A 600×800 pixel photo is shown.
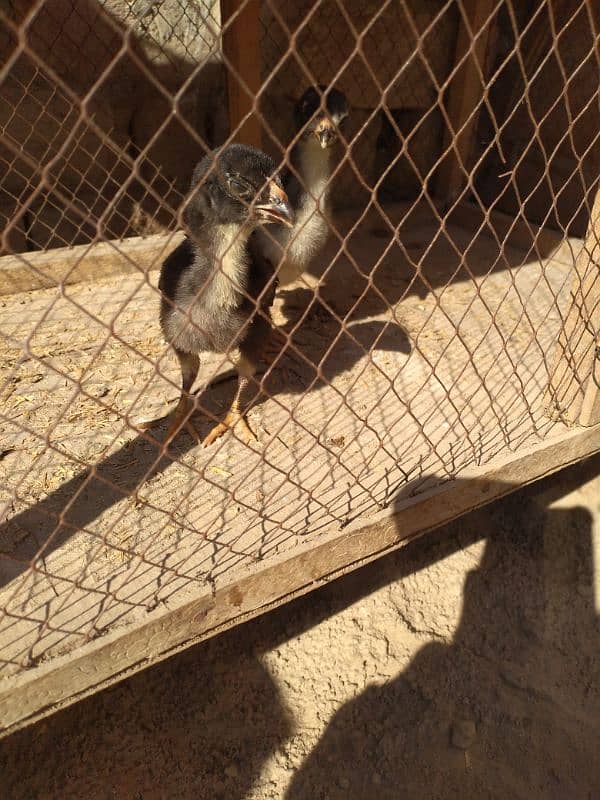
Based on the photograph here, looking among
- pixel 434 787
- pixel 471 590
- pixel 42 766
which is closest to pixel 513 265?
pixel 471 590

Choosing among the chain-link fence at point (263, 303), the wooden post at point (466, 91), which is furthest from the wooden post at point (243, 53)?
the wooden post at point (466, 91)

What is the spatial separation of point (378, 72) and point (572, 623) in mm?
4734

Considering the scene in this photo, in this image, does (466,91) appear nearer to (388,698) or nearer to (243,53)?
(243,53)

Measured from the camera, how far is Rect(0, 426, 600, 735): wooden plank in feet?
6.38

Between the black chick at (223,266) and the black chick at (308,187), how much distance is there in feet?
1.52

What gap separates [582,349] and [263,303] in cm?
157

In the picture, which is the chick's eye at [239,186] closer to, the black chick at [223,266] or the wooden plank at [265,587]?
the black chick at [223,266]

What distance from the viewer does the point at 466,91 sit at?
574 centimetres

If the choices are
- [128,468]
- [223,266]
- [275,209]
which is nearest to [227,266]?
[223,266]

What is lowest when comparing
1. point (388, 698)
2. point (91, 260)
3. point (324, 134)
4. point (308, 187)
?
point (388, 698)

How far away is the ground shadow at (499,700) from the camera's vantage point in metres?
3.02

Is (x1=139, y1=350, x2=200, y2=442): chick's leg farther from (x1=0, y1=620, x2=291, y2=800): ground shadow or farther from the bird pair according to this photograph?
(x1=0, y1=620, x2=291, y2=800): ground shadow

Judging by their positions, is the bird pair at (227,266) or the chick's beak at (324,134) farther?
the chick's beak at (324,134)

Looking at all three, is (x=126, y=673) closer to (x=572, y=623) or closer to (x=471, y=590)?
(x=471, y=590)
